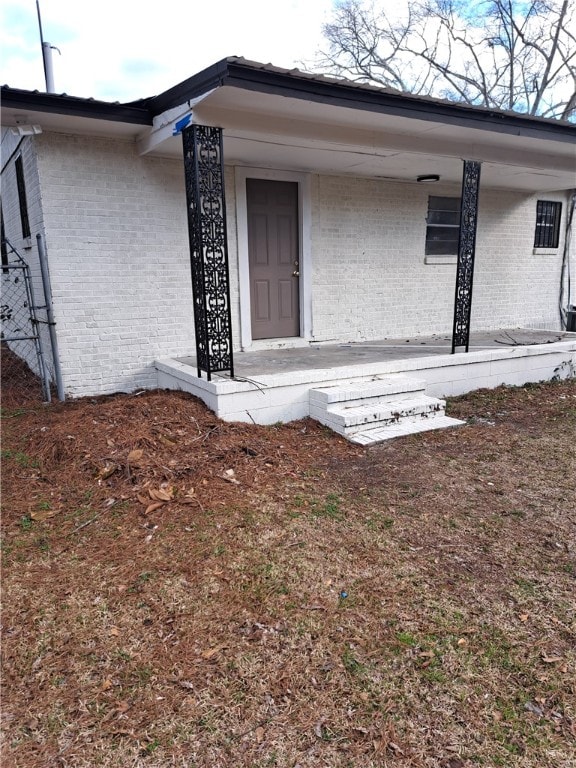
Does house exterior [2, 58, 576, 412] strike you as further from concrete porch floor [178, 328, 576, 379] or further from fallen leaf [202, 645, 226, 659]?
fallen leaf [202, 645, 226, 659]

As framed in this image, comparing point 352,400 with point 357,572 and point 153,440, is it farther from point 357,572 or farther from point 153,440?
point 357,572

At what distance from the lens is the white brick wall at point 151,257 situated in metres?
5.66

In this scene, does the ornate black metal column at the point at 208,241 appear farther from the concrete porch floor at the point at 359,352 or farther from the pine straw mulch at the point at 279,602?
the pine straw mulch at the point at 279,602

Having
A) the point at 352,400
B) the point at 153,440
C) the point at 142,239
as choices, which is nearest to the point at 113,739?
the point at 153,440

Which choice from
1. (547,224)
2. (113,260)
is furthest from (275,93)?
(547,224)

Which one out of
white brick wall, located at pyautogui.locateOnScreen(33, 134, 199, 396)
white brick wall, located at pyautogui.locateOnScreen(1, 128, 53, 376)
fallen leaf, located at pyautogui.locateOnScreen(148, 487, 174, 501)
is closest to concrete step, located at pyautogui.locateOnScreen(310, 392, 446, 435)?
fallen leaf, located at pyautogui.locateOnScreen(148, 487, 174, 501)

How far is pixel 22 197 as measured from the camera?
6.88 m

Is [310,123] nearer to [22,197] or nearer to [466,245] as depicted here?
[466,245]

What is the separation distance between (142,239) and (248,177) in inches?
65.0

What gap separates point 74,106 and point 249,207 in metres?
2.47

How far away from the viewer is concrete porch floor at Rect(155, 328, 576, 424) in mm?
4980

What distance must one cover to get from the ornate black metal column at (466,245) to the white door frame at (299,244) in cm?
205

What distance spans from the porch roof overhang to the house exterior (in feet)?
0.07

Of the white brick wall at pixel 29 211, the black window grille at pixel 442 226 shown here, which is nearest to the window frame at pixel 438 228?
the black window grille at pixel 442 226
